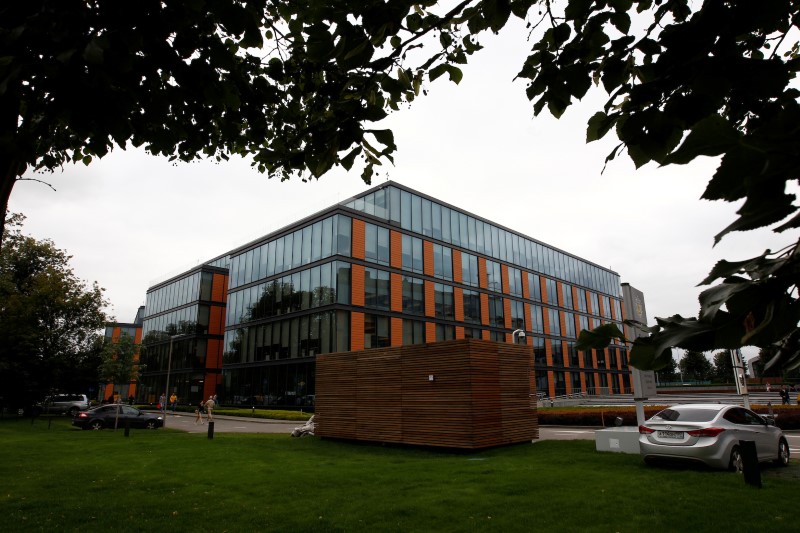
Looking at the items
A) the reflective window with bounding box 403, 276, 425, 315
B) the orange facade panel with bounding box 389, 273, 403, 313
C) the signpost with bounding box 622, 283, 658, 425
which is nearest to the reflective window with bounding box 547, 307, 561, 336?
the reflective window with bounding box 403, 276, 425, 315

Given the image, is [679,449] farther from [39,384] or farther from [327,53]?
[39,384]

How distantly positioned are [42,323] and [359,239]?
2407 cm

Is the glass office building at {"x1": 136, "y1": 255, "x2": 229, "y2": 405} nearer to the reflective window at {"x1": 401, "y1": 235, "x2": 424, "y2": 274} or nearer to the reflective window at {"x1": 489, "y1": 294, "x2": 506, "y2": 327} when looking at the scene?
the reflective window at {"x1": 401, "y1": 235, "x2": 424, "y2": 274}

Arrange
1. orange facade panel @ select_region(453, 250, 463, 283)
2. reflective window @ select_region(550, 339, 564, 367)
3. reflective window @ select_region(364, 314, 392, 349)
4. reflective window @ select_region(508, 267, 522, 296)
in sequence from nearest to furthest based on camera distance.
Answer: reflective window @ select_region(364, 314, 392, 349), orange facade panel @ select_region(453, 250, 463, 283), reflective window @ select_region(508, 267, 522, 296), reflective window @ select_region(550, 339, 564, 367)

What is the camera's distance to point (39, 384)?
3466 cm

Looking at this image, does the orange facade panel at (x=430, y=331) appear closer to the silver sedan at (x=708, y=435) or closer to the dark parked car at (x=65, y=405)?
the dark parked car at (x=65, y=405)

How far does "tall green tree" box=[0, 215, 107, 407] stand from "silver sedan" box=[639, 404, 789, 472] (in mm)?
37615

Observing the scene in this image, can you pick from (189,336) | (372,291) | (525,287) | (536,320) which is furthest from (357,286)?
→ (536,320)

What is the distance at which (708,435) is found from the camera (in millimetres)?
9523

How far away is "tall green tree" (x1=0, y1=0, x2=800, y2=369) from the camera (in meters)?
1.07

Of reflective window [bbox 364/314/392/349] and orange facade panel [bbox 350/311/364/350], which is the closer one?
orange facade panel [bbox 350/311/364/350]

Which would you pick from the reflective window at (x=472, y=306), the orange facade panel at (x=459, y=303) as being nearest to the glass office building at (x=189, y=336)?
the orange facade panel at (x=459, y=303)

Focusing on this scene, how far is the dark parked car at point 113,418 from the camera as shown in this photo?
26.1 meters

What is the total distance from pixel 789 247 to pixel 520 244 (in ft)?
176
